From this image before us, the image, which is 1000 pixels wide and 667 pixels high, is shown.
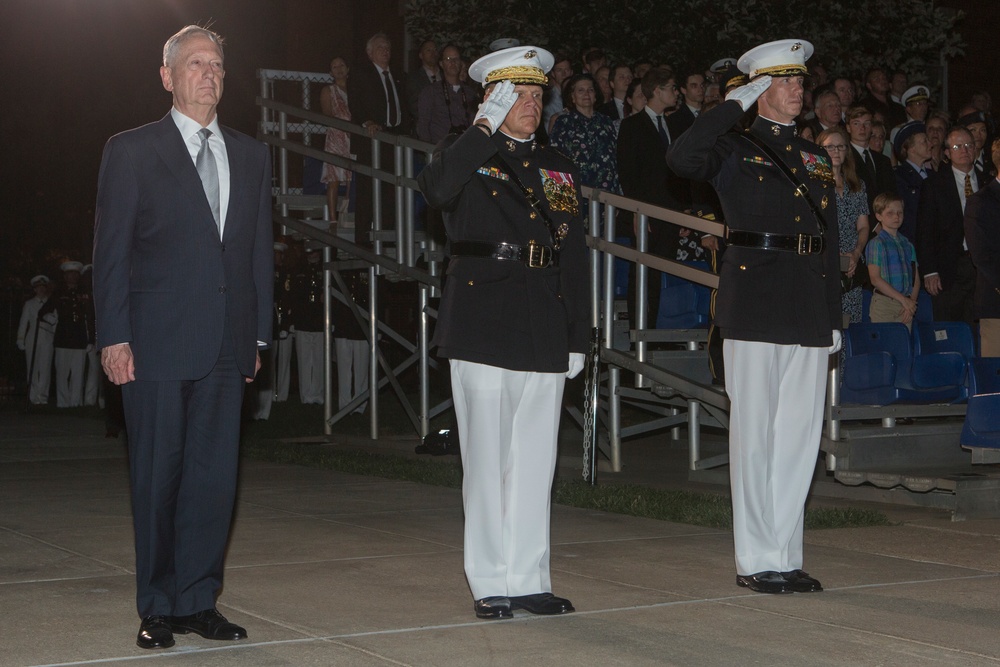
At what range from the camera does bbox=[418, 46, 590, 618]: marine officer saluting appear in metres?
5.76

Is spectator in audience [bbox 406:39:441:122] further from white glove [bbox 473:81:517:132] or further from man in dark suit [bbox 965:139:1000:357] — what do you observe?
white glove [bbox 473:81:517:132]

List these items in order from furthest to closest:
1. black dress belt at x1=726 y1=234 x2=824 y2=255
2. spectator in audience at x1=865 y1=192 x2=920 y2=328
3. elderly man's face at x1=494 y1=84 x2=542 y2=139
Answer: spectator in audience at x1=865 y1=192 x2=920 y2=328 < black dress belt at x1=726 y1=234 x2=824 y2=255 < elderly man's face at x1=494 y1=84 x2=542 y2=139

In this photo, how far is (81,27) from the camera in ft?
88.9

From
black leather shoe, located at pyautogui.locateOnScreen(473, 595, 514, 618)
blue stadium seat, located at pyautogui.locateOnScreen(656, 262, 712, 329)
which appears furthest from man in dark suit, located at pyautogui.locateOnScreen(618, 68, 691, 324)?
black leather shoe, located at pyautogui.locateOnScreen(473, 595, 514, 618)

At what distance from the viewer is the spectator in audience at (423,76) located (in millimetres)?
13391

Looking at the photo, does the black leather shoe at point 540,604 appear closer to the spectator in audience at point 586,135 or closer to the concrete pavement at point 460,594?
the concrete pavement at point 460,594

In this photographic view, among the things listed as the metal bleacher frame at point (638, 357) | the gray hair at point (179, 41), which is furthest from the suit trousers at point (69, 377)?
the gray hair at point (179, 41)

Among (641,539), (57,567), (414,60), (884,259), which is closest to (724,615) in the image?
(641,539)

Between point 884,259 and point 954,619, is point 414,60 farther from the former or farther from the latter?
point 954,619

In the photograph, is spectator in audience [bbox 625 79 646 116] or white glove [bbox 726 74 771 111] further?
spectator in audience [bbox 625 79 646 116]

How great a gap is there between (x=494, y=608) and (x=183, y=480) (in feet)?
4.25

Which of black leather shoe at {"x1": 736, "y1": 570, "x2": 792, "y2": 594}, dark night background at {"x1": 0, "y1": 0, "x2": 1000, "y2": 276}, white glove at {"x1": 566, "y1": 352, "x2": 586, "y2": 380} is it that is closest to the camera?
white glove at {"x1": 566, "y1": 352, "x2": 586, "y2": 380}

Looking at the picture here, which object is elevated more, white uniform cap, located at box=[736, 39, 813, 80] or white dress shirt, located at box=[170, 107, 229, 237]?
white uniform cap, located at box=[736, 39, 813, 80]

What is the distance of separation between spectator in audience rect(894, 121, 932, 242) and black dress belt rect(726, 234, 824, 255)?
17.1 feet
